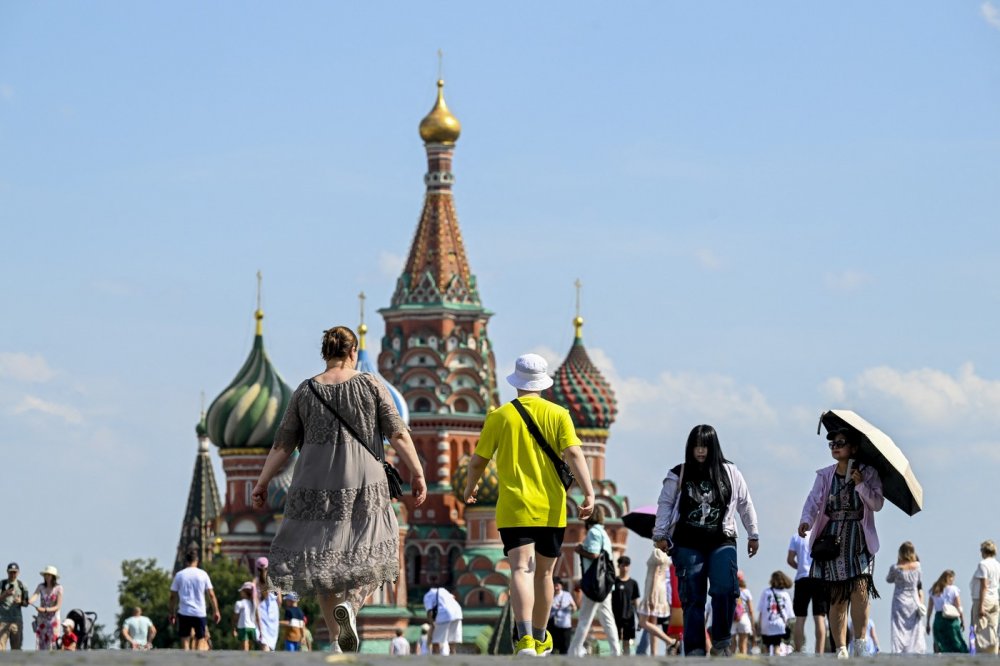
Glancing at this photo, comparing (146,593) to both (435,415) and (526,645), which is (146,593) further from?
(526,645)

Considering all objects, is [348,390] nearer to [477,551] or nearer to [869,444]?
[869,444]

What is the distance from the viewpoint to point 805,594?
17812 millimetres

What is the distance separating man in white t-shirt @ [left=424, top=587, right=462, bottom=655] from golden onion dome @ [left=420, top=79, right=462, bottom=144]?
61445mm

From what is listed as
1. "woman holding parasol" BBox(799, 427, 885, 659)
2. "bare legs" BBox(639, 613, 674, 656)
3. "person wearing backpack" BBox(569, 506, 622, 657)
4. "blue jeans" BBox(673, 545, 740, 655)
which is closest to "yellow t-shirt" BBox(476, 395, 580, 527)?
"blue jeans" BBox(673, 545, 740, 655)

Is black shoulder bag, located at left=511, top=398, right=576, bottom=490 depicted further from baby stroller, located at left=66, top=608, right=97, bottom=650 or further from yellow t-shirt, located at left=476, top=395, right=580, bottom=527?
baby stroller, located at left=66, top=608, right=97, bottom=650

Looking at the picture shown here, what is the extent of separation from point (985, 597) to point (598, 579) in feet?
12.4

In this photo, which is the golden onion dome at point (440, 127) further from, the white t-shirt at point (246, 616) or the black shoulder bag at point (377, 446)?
the black shoulder bag at point (377, 446)

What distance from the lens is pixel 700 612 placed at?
13586mm

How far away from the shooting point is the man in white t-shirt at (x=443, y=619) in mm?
27719

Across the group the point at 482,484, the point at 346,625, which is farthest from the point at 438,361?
the point at 346,625

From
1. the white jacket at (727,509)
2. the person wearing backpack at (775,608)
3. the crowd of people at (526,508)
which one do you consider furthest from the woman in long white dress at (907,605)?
the white jacket at (727,509)

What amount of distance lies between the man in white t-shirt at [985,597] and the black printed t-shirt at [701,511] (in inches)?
266

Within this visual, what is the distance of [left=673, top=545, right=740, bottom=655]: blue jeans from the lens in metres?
13.6

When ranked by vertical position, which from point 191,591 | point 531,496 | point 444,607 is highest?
point 444,607
